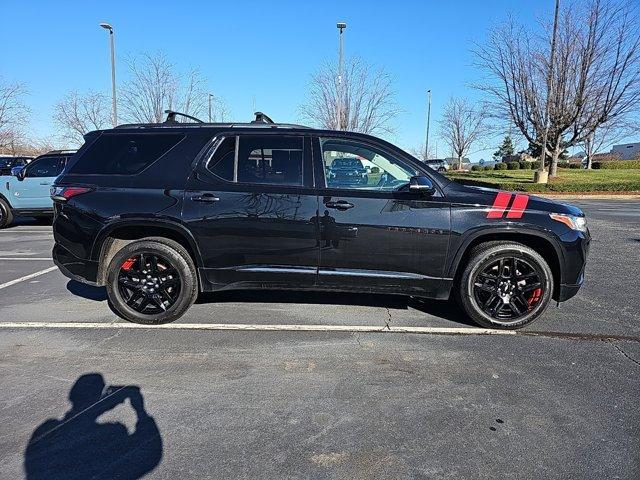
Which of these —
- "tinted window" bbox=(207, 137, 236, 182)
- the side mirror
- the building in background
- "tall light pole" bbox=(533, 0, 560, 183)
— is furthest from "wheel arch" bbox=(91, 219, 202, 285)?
the building in background

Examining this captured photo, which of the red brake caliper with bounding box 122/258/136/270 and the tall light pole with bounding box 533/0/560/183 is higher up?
the tall light pole with bounding box 533/0/560/183

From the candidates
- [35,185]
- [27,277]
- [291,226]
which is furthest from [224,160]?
[35,185]

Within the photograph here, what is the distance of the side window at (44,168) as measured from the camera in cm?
1105

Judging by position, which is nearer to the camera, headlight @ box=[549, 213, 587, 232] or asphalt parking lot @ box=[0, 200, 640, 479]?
asphalt parking lot @ box=[0, 200, 640, 479]

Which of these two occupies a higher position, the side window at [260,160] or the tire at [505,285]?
the side window at [260,160]

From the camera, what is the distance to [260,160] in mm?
4277

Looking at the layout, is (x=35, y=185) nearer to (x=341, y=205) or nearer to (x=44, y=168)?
(x=44, y=168)

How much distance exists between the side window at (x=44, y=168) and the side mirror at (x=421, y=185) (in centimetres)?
1034

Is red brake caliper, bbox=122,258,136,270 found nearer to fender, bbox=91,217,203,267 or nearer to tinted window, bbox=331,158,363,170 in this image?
fender, bbox=91,217,203,267

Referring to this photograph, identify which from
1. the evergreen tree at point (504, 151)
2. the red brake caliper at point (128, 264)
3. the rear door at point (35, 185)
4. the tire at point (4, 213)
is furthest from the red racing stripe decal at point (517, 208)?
the evergreen tree at point (504, 151)

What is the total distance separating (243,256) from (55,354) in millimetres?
1785

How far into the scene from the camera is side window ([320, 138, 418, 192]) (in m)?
4.17

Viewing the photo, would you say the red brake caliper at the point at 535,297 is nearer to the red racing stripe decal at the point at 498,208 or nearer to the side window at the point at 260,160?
the red racing stripe decal at the point at 498,208

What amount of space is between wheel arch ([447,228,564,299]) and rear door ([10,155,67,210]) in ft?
34.6
